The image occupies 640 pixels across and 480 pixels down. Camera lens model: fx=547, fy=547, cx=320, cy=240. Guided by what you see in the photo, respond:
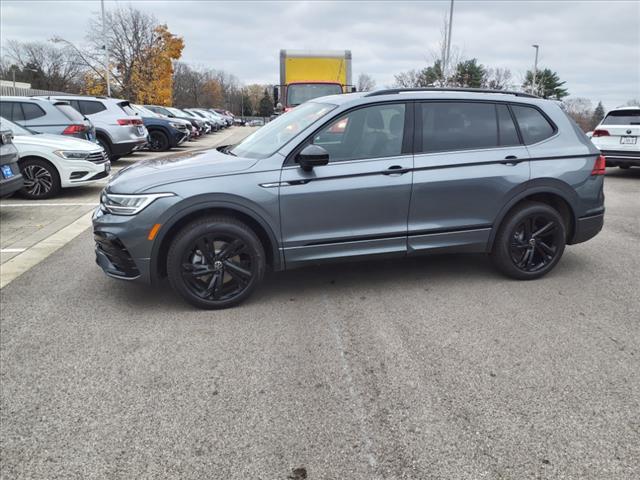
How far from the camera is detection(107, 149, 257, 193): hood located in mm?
4238

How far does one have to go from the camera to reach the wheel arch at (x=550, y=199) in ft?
16.0

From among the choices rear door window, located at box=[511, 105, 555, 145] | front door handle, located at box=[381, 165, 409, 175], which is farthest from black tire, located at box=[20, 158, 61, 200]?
rear door window, located at box=[511, 105, 555, 145]

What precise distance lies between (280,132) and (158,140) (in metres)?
15.5

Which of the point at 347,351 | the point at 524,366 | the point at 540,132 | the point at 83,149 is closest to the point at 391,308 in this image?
the point at 347,351

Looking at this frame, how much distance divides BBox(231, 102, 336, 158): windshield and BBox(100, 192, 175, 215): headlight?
0.91 m

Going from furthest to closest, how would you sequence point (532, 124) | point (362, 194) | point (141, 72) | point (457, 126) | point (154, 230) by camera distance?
point (141, 72)
point (532, 124)
point (457, 126)
point (362, 194)
point (154, 230)

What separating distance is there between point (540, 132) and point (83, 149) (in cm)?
775

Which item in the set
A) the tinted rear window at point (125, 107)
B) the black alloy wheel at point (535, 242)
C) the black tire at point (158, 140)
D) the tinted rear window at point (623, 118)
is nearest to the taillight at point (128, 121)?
the tinted rear window at point (125, 107)

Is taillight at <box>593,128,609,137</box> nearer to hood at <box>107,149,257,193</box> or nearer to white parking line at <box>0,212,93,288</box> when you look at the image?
hood at <box>107,149,257,193</box>

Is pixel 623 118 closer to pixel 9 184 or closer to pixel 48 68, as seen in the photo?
pixel 9 184

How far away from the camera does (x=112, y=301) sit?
15.1ft

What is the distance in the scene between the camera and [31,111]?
11.0 meters

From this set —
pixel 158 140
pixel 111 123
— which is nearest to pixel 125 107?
pixel 111 123

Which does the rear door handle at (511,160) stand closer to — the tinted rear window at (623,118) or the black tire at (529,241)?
the black tire at (529,241)
